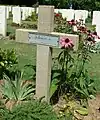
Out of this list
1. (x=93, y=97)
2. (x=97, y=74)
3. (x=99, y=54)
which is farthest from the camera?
(x=99, y=54)

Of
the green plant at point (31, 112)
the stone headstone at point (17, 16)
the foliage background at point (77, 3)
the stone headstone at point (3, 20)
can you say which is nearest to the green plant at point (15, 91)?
the green plant at point (31, 112)

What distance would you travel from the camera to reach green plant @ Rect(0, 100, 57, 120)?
4.65m

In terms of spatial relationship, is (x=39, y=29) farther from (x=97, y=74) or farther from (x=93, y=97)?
(x=97, y=74)

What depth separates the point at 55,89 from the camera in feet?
18.4

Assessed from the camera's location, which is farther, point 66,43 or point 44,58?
point 44,58

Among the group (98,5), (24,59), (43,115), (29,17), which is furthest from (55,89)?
(98,5)

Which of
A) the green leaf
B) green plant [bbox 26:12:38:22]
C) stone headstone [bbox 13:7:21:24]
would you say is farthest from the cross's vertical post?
green plant [bbox 26:12:38:22]

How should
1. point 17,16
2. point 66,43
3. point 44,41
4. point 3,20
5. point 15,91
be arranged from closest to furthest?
point 66,43 < point 44,41 < point 15,91 < point 3,20 < point 17,16

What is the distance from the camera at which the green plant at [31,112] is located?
4648 millimetres

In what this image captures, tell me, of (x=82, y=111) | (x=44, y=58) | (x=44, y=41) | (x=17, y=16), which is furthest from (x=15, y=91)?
(x=17, y=16)

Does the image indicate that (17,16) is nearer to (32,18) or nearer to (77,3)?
(32,18)

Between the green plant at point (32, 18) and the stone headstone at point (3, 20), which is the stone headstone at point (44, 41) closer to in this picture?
the stone headstone at point (3, 20)

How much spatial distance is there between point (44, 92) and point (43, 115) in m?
0.77

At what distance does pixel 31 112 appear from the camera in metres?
4.73
